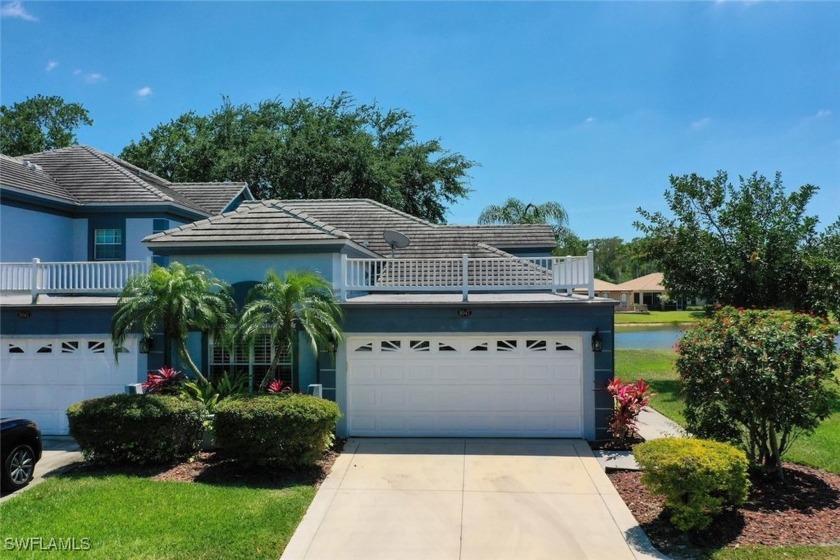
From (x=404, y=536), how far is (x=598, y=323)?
5.86 meters

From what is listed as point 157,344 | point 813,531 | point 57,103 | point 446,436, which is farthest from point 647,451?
point 57,103

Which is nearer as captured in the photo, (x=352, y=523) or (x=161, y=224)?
(x=352, y=523)

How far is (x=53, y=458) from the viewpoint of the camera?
9.83 meters

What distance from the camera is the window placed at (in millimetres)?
17062

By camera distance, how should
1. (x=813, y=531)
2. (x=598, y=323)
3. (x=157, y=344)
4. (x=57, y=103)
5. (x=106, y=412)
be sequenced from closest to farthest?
1. (x=813, y=531)
2. (x=106, y=412)
3. (x=598, y=323)
4. (x=157, y=344)
5. (x=57, y=103)

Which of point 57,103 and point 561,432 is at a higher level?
point 57,103

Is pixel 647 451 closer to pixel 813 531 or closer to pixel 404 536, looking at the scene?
pixel 813 531

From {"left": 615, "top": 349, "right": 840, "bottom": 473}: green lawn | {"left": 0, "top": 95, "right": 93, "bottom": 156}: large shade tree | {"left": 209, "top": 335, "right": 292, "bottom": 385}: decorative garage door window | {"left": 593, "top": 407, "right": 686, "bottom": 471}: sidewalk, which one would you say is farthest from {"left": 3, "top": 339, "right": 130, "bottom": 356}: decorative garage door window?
{"left": 0, "top": 95, "right": 93, "bottom": 156}: large shade tree

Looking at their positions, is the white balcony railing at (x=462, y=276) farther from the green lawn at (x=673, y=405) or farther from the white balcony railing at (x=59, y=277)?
the white balcony railing at (x=59, y=277)

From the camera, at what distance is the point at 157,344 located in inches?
450

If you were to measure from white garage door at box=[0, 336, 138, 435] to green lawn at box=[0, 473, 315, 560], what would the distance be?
3.44 metres

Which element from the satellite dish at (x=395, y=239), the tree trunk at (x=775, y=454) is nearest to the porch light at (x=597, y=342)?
the tree trunk at (x=775, y=454)

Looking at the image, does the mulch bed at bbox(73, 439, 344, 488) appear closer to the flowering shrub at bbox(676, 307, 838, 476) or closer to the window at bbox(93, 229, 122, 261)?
the flowering shrub at bbox(676, 307, 838, 476)

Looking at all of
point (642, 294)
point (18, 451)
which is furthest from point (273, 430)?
point (642, 294)
